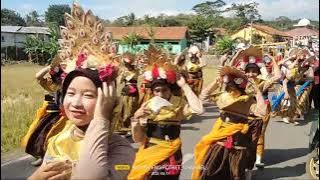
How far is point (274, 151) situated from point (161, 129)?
4.04 m

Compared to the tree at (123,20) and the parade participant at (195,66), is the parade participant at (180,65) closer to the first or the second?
the tree at (123,20)

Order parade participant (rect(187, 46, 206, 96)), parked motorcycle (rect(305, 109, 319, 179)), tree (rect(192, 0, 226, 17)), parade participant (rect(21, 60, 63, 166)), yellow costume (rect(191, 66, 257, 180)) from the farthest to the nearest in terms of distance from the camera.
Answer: parade participant (rect(187, 46, 206, 96)) → tree (rect(192, 0, 226, 17)) → parade participant (rect(21, 60, 63, 166)) → parked motorcycle (rect(305, 109, 319, 179)) → yellow costume (rect(191, 66, 257, 180))

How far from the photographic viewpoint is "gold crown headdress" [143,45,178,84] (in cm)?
459

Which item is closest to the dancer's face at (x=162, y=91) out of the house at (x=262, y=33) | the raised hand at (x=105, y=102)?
the raised hand at (x=105, y=102)

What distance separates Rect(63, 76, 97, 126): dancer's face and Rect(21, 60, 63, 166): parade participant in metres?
3.18

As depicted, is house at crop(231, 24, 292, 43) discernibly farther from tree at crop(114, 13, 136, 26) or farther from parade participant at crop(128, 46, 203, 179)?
parade participant at crop(128, 46, 203, 179)

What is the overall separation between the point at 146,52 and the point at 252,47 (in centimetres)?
180

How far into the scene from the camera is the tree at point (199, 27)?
1567 centimetres

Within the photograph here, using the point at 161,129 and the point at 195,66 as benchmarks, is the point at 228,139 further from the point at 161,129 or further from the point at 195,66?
the point at 195,66

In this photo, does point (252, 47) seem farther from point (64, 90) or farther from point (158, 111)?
point (64, 90)

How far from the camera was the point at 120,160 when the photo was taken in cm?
268

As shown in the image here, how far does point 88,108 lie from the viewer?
8.84 feet

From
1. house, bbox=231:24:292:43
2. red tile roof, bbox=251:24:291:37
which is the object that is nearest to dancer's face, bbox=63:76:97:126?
house, bbox=231:24:292:43

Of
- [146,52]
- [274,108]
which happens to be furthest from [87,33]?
[274,108]
